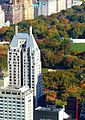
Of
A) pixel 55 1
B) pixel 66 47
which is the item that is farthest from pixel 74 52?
pixel 55 1

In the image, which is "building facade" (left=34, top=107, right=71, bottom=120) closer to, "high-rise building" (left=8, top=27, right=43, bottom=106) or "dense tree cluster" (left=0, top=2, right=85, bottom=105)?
"high-rise building" (left=8, top=27, right=43, bottom=106)

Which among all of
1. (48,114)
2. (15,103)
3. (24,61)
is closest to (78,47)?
(24,61)

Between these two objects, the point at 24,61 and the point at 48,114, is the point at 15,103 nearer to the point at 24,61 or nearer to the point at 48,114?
the point at 48,114

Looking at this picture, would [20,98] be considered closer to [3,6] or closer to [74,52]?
[74,52]

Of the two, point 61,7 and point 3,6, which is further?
point 61,7

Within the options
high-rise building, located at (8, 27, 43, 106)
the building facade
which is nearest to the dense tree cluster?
high-rise building, located at (8, 27, 43, 106)
